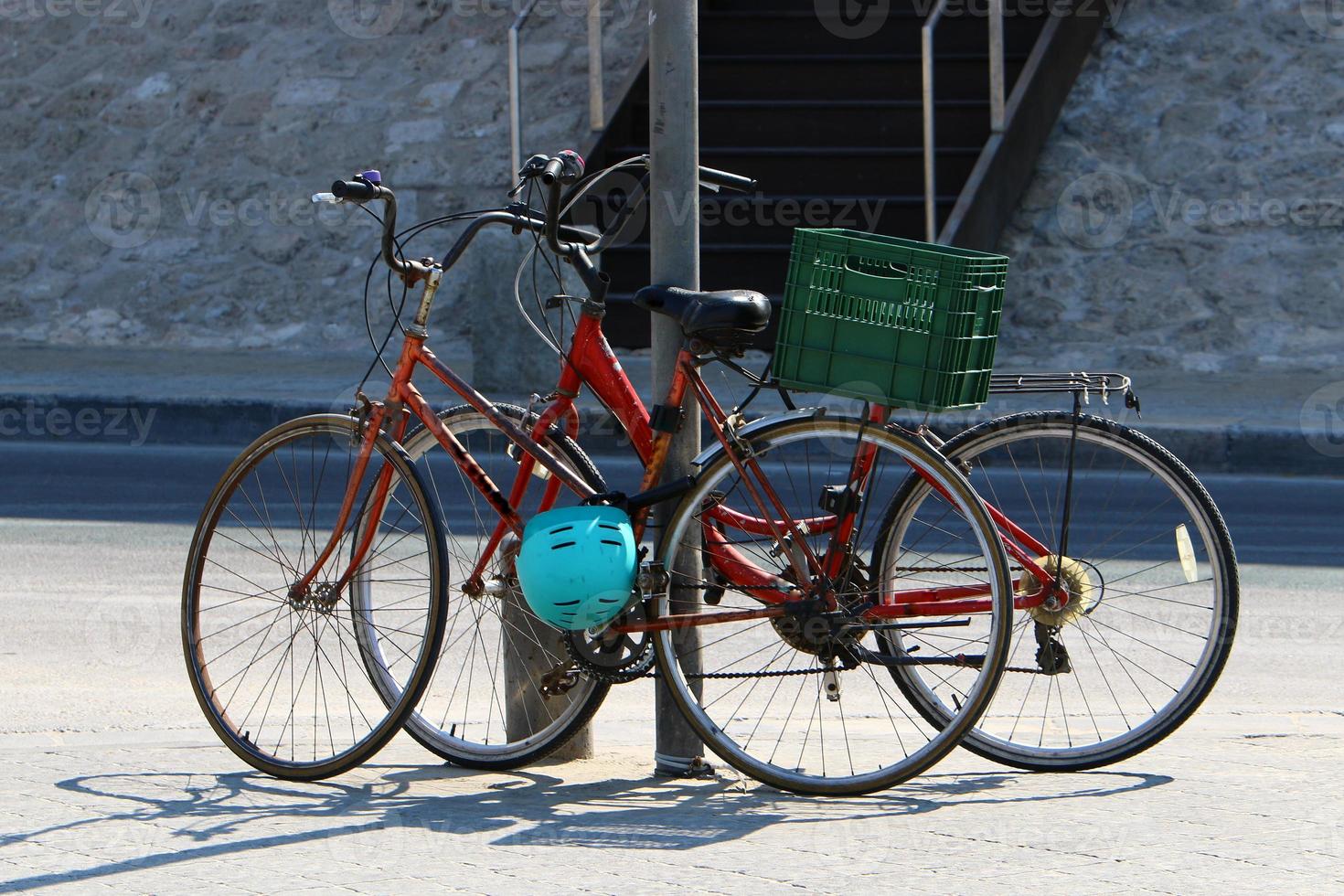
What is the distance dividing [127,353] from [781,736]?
9842mm

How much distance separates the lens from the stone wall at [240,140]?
46.9 ft

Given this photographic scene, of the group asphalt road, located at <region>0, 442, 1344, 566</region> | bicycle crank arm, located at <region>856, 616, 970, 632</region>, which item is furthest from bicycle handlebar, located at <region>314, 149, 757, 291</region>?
asphalt road, located at <region>0, 442, 1344, 566</region>

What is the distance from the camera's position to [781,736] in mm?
4555

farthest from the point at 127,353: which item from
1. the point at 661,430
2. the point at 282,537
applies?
the point at 661,430

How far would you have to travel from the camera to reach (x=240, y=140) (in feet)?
49.0

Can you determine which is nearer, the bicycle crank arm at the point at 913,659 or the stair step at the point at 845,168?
the bicycle crank arm at the point at 913,659

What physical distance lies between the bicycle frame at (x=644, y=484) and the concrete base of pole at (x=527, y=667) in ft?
0.53

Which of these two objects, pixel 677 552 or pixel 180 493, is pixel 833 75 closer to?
pixel 180 493

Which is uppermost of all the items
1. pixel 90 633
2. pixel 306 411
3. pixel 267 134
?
pixel 267 134

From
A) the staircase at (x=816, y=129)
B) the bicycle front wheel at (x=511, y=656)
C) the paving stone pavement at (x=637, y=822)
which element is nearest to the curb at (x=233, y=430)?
the staircase at (x=816, y=129)

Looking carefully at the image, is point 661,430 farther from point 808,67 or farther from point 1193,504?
point 808,67

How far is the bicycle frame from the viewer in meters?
4.11

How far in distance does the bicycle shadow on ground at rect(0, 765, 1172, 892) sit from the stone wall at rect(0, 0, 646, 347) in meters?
9.90

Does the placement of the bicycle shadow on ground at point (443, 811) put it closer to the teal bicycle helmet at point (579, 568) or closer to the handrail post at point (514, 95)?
the teal bicycle helmet at point (579, 568)
